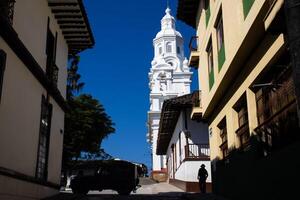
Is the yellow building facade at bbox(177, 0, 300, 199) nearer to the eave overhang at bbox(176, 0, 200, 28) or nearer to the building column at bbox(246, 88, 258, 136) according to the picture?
the building column at bbox(246, 88, 258, 136)

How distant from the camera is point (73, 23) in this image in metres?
16.7

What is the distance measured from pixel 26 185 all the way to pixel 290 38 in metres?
9.94

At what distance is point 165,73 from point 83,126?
33.6 metres

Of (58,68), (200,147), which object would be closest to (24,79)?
(58,68)

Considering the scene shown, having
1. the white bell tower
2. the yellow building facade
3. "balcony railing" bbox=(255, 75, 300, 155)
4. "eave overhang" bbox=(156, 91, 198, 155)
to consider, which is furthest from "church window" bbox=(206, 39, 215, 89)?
the white bell tower

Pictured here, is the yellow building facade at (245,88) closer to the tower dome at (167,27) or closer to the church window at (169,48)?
the church window at (169,48)

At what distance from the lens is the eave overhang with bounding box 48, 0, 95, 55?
1530 centimetres

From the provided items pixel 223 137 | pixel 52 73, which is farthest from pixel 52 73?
pixel 223 137

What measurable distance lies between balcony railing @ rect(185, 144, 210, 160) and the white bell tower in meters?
35.8

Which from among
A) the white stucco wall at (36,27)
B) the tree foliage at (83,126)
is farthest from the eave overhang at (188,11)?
the tree foliage at (83,126)

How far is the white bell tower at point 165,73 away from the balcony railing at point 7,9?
5024 cm

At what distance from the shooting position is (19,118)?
11.5m

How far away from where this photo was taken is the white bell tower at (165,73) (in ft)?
214

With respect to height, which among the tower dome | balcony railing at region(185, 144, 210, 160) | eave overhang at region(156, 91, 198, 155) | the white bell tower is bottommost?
balcony railing at region(185, 144, 210, 160)
